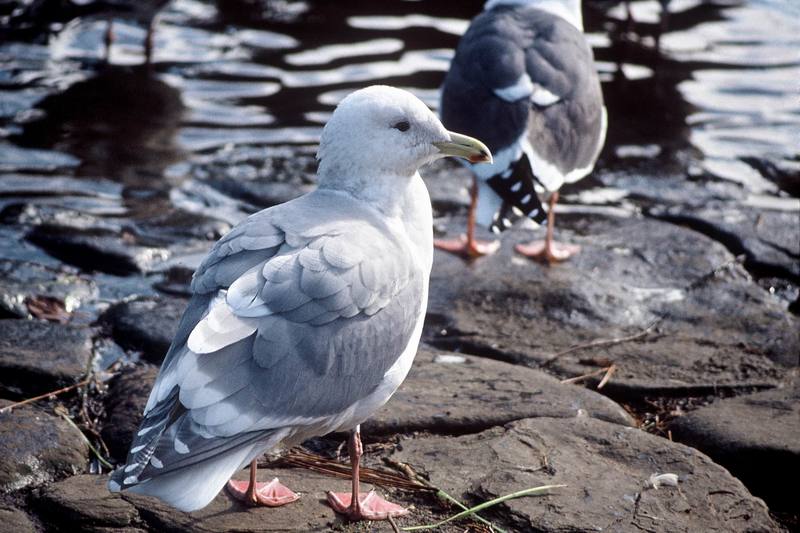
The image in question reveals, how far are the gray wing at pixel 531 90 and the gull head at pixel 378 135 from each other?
5.17 ft

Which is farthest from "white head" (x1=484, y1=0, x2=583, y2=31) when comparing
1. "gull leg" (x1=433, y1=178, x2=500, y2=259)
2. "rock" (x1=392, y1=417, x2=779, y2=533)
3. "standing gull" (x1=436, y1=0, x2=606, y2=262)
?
"rock" (x1=392, y1=417, x2=779, y2=533)

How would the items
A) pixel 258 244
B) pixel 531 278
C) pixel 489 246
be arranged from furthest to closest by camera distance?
pixel 489 246
pixel 531 278
pixel 258 244

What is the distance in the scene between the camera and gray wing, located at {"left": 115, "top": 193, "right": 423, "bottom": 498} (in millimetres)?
2803

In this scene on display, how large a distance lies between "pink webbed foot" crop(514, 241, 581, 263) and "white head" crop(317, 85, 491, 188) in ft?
6.24

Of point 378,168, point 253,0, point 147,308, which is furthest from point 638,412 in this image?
point 253,0

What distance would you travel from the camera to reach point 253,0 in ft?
31.6

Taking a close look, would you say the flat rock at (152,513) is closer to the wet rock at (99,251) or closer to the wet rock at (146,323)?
the wet rock at (146,323)

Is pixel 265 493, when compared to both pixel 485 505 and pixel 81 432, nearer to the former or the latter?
pixel 485 505

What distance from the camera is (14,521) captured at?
3061 mm

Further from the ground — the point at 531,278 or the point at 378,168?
the point at 378,168

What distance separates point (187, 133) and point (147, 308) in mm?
2858

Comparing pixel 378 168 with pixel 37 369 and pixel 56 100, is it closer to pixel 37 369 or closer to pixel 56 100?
pixel 37 369

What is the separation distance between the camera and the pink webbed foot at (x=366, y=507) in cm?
321

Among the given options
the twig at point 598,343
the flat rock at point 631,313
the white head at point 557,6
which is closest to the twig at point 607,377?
the flat rock at point 631,313
